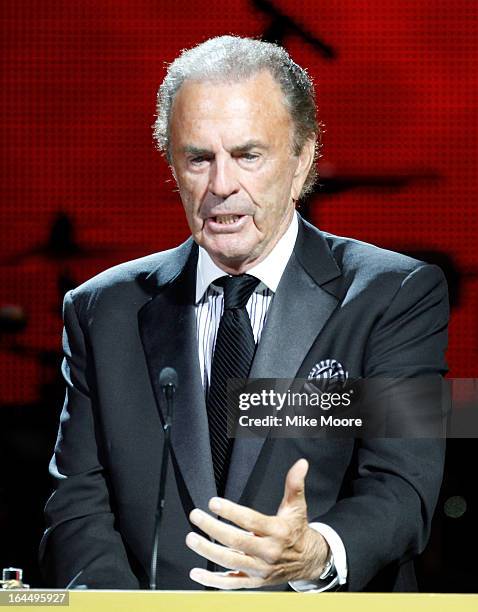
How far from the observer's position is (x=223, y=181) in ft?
7.54

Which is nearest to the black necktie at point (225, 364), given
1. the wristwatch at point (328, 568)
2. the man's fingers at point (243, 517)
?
the wristwatch at point (328, 568)

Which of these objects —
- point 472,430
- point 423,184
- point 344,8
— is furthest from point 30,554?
point 344,8

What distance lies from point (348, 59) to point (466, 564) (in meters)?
1.24

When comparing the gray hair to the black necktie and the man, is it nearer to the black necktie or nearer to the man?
the man

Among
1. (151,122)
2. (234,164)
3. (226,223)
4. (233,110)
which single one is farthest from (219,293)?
(151,122)

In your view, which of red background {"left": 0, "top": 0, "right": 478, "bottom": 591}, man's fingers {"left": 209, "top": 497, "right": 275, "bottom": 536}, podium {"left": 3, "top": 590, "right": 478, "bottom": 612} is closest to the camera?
man's fingers {"left": 209, "top": 497, "right": 275, "bottom": 536}

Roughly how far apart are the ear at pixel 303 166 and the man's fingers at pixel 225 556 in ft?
2.98

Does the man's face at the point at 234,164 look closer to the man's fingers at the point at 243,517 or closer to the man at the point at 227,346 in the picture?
the man at the point at 227,346

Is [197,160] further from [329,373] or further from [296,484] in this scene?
[296,484]

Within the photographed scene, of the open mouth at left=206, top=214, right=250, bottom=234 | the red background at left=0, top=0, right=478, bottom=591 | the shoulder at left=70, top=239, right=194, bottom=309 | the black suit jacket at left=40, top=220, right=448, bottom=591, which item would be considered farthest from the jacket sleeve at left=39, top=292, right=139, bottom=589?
the open mouth at left=206, top=214, right=250, bottom=234

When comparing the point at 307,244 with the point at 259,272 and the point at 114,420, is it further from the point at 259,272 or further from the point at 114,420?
the point at 114,420

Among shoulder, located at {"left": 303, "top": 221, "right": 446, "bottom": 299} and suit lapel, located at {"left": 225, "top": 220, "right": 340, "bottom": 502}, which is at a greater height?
shoulder, located at {"left": 303, "top": 221, "right": 446, "bottom": 299}

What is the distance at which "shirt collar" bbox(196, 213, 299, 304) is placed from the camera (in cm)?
238

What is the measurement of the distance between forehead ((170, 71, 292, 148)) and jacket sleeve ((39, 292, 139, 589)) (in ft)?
1.81
